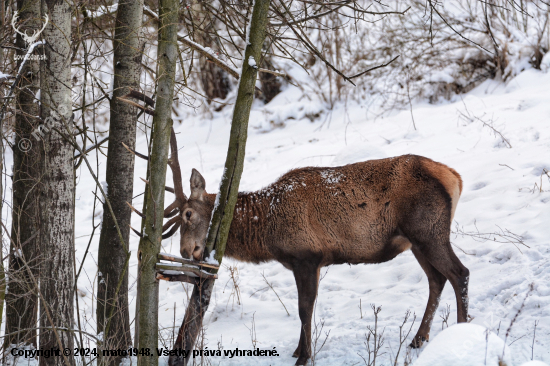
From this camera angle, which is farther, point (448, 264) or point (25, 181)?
point (25, 181)

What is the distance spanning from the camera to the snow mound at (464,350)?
242 cm

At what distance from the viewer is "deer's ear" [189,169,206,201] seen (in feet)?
17.1

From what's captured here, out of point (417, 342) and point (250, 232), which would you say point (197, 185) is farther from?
point (417, 342)

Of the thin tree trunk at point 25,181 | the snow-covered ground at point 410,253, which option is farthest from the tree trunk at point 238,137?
the thin tree trunk at point 25,181

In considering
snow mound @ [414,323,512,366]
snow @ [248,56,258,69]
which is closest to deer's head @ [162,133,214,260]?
snow @ [248,56,258,69]

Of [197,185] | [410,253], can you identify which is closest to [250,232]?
[197,185]

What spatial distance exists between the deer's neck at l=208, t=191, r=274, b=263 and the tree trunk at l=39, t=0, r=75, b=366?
6.28ft

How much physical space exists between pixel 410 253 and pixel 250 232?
2506mm

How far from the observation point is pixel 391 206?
500 cm

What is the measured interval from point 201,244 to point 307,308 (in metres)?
1.27

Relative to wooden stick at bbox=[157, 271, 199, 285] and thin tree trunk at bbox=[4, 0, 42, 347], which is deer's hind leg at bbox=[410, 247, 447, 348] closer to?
wooden stick at bbox=[157, 271, 199, 285]

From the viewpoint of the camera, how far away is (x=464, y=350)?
2.43 meters

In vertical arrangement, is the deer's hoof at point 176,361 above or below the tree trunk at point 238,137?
below

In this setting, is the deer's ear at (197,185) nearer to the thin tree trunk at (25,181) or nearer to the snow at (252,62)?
the thin tree trunk at (25,181)
